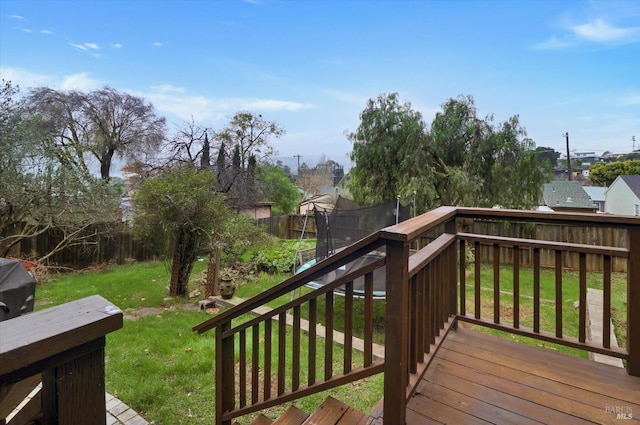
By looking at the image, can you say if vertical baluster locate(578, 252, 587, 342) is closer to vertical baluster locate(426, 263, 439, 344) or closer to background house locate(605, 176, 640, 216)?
vertical baluster locate(426, 263, 439, 344)

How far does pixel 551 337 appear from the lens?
195 cm

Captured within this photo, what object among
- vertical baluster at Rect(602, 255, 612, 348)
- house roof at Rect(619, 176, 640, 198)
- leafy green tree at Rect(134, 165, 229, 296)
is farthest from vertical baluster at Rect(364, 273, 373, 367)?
house roof at Rect(619, 176, 640, 198)

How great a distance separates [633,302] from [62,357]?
8.05ft

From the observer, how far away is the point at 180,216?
5.59 metres

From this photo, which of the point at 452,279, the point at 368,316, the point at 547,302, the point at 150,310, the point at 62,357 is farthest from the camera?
the point at 547,302

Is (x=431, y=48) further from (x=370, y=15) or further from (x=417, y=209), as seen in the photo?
(x=417, y=209)

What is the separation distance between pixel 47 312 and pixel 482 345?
7.54ft

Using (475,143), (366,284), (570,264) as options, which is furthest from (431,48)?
(366,284)

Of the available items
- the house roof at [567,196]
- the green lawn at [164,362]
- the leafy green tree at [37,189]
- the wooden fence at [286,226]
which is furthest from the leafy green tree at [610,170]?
the leafy green tree at [37,189]

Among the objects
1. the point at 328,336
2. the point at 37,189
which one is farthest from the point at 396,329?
the point at 37,189

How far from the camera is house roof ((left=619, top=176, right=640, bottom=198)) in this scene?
10672mm

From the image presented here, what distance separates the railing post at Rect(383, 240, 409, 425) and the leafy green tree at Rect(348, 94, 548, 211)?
6.43 metres

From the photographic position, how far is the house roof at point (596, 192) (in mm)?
13897

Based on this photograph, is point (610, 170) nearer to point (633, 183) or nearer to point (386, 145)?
point (633, 183)
